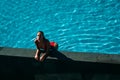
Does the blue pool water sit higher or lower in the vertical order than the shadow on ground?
higher

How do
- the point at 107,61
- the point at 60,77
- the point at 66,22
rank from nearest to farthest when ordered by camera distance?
the point at 107,61
the point at 60,77
the point at 66,22

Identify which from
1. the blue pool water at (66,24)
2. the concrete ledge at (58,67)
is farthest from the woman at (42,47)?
the blue pool water at (66,24)

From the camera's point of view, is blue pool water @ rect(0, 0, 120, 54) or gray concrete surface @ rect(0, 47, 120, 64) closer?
gray concrete surface @ rect(0, 47, 120, 64)

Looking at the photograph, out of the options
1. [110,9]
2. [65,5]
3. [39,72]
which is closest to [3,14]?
[65,5]

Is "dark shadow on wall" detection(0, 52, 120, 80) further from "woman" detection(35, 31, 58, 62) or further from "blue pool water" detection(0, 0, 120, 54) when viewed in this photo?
"blue pool water" detection(0, 0, 120, 54)

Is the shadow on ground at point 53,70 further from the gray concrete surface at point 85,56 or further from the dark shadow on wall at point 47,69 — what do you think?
the gray concrete surface at point 85,56

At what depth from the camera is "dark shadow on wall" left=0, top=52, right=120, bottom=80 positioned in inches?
316

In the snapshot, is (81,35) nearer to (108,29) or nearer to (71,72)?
(108,29)

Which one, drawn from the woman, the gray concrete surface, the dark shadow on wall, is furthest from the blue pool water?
the woman

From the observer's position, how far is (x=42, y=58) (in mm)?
8117

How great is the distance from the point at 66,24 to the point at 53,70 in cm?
460

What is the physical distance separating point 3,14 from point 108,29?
19.1 feet

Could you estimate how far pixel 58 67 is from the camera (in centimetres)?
828

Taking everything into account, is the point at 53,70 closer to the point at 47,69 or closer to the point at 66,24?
the point at 47,69
